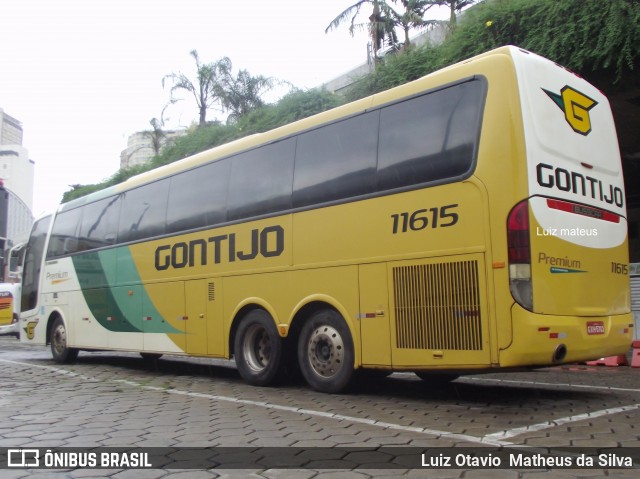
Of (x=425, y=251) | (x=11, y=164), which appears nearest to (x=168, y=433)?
(x=425, y=251)

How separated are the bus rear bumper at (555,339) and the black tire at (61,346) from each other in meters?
10.2

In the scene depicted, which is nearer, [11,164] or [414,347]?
[414,347]

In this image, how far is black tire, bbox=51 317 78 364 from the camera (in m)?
12.9

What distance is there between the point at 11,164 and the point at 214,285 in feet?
374

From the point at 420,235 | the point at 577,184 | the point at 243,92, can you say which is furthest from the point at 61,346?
the point at 243,92

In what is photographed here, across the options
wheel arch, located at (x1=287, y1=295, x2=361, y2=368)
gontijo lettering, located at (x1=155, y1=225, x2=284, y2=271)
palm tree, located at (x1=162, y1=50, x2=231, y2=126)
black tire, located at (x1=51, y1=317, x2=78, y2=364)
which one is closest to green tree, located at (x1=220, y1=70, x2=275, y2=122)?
palm tree, located at (x1=162, y1=50, x2=231, y2=126)

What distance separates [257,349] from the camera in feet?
27.8

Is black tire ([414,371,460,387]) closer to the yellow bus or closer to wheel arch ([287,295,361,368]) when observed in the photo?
the yellow bus

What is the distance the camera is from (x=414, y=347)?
627 cm

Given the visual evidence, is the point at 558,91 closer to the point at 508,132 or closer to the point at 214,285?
the point at 508,132

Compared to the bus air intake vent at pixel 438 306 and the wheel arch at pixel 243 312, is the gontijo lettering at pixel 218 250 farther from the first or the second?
the bus air intake vent at pixel 438 306

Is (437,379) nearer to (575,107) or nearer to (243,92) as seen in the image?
(575,107)

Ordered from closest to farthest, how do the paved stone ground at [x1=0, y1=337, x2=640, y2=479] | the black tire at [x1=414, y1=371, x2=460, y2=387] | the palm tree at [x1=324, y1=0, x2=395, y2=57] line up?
1. the paved stone ground at [x1=0, y1=337, x2=640, y2=479]
2. the black tire at [x1=414, y1=371, x2=460, y2=387]
3. the palm tree at [x1=324, y1=0, x2=395, y2=57]

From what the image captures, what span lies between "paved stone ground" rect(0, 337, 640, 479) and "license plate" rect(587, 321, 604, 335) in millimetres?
757
